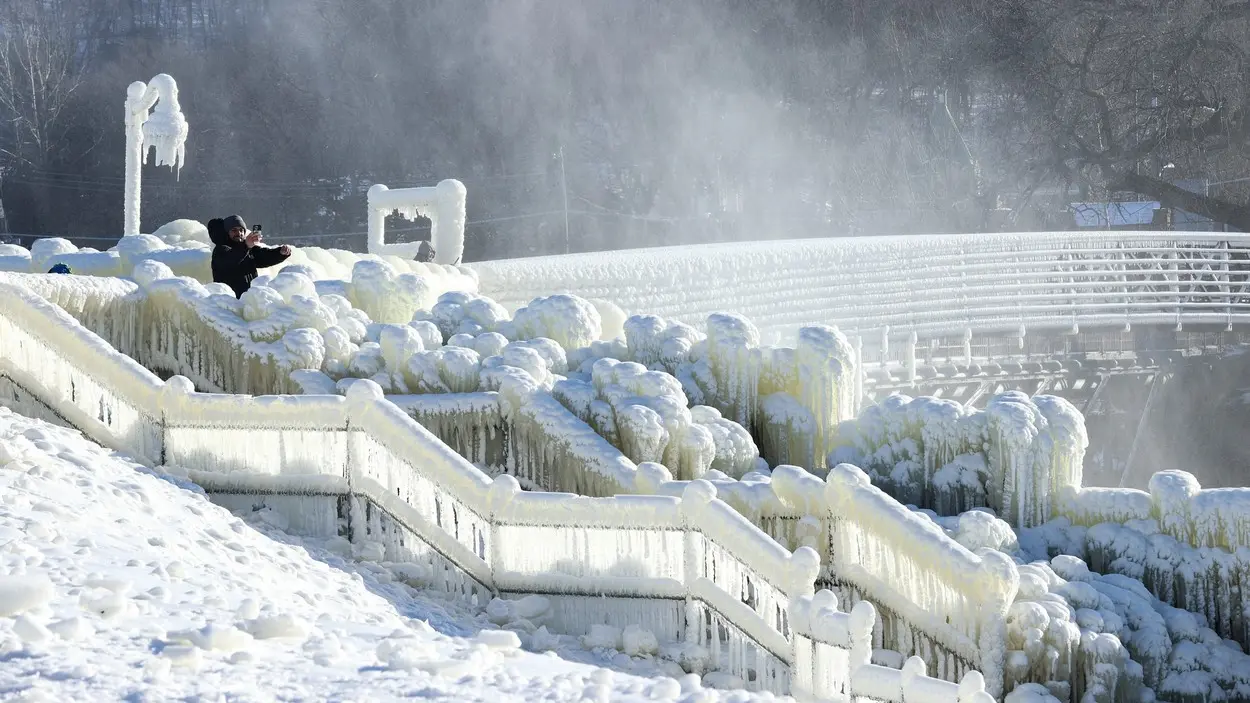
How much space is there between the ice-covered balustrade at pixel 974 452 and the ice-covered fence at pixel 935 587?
2.22 metres

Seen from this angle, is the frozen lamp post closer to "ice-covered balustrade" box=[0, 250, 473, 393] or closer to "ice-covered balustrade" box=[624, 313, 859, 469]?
"ice-covered balustrade" box=[0, 250, 473, 393]

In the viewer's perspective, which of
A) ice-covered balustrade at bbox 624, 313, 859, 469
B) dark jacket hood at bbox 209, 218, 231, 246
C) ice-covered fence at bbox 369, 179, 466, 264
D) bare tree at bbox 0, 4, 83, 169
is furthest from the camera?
bare tree at bbox 0, 4, 83, 169

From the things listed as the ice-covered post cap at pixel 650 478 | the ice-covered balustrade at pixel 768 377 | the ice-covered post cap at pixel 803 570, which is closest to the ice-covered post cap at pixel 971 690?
the ice-covered post cap at pixel 803 570

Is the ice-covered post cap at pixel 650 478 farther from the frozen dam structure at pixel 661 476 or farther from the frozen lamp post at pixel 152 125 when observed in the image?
the frozen lamp post at pixel 152 125

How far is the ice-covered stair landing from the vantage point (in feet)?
27.5

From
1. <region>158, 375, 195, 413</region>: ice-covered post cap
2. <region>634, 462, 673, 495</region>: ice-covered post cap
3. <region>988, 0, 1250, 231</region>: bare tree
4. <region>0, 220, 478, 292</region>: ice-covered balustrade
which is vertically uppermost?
<region>988, 0, 1250, 231</region>: bare tree

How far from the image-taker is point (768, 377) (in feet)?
41.2

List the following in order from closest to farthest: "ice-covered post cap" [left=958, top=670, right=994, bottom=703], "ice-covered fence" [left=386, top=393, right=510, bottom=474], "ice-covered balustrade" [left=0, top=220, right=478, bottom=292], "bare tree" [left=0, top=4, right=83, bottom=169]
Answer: "ice-covered post cap" [left=958, top=670, right=994, bottom=703] → "ice-covered fence" [left=386, top=393, right=510, bottom=474] → "ice-covered balustrade" [left=0, top=220, right=478, bottom=292] → "bare tree" [left=0, top=4, right=83, bottom=169]

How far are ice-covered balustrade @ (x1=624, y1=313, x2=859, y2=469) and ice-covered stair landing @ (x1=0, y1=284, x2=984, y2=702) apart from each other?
377 centimetres

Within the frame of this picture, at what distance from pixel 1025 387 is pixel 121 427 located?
15672mm

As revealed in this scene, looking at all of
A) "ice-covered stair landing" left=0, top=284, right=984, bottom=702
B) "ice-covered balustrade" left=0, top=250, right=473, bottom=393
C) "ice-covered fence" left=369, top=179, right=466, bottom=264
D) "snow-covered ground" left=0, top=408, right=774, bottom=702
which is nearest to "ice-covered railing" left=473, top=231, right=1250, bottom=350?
"ice-covered fence" left=369, top=179, right=466, bottom=264

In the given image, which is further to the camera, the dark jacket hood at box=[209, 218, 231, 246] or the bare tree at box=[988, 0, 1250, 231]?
the bare tree at box=[988, 0, 1250, 231]

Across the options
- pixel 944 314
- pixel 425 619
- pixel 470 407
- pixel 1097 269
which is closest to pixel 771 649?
pixel 425 619

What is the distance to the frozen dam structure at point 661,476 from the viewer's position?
8.68 metres
